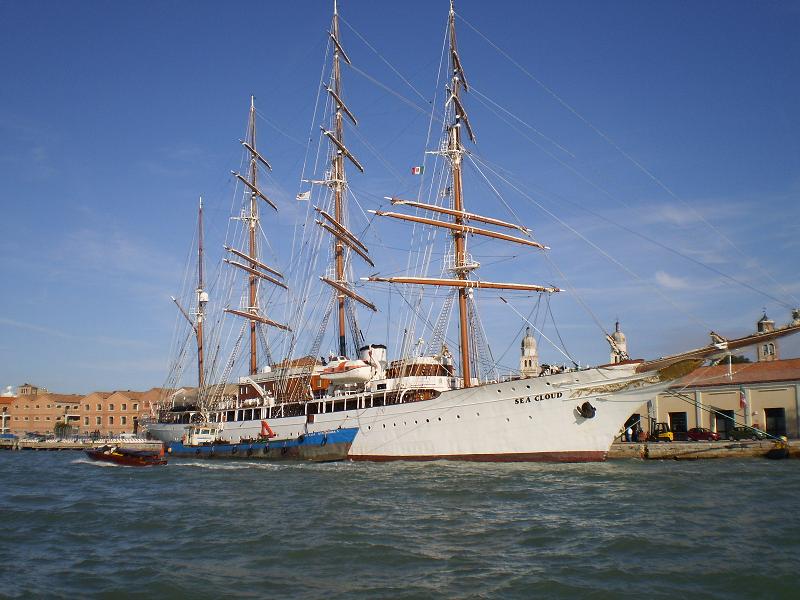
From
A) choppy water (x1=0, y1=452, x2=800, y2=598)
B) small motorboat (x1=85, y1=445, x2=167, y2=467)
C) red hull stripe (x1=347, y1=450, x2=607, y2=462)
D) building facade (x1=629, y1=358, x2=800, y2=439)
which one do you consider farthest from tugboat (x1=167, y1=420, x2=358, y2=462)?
building facade (x1=629, y1=358, x2=800, y2=439)

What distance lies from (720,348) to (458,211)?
59.6 feet

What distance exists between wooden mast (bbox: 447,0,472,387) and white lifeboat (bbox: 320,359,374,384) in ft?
21.7

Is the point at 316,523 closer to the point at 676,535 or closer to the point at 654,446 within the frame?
the point at 676,535

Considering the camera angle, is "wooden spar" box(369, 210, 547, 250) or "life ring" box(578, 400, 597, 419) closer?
"life ring" box(578, 400, 597, 419)

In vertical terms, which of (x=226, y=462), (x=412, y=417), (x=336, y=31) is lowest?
(x=226, y=462)

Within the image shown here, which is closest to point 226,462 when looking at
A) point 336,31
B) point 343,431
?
point 343,431

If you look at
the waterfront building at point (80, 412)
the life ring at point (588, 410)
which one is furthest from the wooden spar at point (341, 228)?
the waterfront building at point (80, 412)

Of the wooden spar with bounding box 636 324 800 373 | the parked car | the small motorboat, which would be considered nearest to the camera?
the wooden spar with bounding box 636 324 800 373

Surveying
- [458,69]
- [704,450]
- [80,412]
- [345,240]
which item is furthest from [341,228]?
[80,412]

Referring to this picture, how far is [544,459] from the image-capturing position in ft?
115

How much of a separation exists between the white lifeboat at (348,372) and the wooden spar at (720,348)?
17.6 m

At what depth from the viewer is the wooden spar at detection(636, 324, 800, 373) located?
30691mm

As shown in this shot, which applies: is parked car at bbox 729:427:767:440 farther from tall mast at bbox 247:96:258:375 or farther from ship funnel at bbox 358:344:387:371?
tall mast at bbox 247:96:258:375

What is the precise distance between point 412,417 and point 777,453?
2052cm
